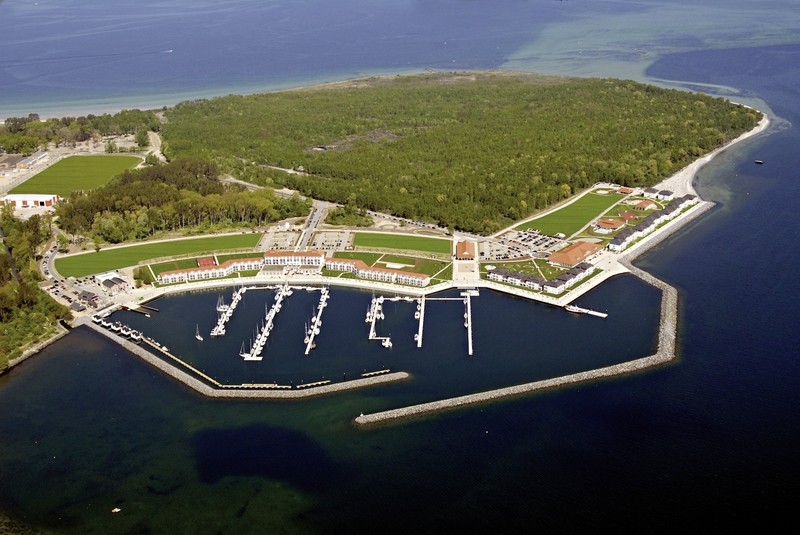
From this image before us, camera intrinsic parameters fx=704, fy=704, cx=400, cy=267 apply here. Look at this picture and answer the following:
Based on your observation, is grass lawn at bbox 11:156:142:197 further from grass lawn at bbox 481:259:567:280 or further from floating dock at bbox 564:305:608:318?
floating dock at bbox 564:305:608:318

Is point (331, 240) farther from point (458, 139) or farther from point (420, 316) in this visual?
point (458, 139)

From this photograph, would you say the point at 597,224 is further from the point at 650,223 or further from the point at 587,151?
the point at 587,151

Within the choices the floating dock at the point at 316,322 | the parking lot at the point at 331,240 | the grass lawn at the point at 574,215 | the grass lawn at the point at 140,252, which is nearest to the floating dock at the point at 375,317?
the floating dock at the point at 316,322

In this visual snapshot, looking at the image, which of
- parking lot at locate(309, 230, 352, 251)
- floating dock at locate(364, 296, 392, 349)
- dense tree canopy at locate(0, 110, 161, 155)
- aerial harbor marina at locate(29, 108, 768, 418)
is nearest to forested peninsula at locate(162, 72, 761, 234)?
dense tree canopy at locate(0, 110, 161, 155)

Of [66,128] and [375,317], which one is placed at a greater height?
[66,128]

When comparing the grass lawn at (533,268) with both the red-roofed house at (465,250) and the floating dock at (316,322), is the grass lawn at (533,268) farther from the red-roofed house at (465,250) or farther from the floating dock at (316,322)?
the floating dock at (316,322)

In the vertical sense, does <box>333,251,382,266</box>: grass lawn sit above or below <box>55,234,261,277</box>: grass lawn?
below

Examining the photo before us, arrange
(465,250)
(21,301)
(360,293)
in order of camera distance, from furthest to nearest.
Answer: (465,250)
(360,293)
(21,301)

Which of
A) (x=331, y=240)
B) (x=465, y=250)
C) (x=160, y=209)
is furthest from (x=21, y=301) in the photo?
(x=465, y=250)
